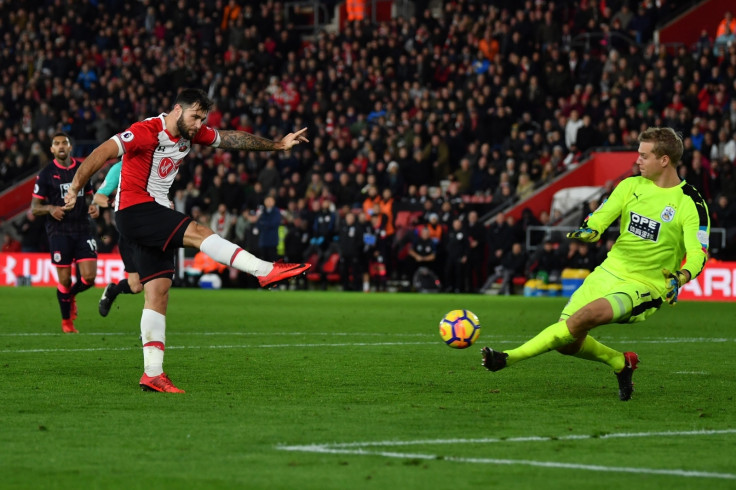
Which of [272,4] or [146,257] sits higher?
[272,4]

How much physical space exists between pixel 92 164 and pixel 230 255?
1212mm

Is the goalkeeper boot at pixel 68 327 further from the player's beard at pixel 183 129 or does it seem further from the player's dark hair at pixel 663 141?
the player's dark hair at pixel 663 141

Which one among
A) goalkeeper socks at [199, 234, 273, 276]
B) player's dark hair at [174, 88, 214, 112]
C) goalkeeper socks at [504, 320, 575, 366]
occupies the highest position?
player's dark hair at [174, 88, 214, 112]

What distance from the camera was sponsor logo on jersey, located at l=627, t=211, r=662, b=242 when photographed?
30.7 ft

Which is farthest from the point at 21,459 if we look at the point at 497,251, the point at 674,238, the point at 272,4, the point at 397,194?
the point at 272,4

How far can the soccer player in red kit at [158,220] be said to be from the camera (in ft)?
31.3

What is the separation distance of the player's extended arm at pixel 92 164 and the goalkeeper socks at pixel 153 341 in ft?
3.49

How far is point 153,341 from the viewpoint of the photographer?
31.7 ft

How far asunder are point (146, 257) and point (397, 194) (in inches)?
853

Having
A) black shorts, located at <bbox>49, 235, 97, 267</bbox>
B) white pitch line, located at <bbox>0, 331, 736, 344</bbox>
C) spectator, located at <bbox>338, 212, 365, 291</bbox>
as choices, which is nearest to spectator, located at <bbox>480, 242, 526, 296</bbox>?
spectator, located at <bbox>338, 212, 365, 291</bbox>

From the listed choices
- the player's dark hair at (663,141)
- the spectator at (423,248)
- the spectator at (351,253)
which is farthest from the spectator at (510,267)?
the player's dark hair at (663,141)

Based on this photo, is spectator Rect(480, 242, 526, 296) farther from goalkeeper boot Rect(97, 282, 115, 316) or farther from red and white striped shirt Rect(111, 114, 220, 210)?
red and white striped shirt Rect(111, 114, 220, 210)

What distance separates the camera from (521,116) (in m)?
31.2

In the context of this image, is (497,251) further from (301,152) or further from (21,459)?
(21,459)
